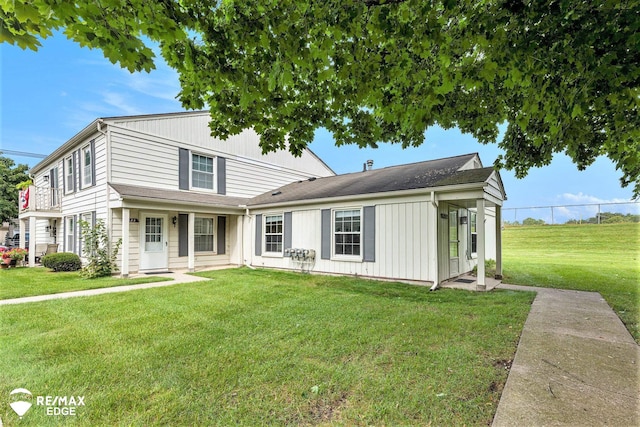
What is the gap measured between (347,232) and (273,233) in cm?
366

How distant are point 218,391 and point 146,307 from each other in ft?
12.2

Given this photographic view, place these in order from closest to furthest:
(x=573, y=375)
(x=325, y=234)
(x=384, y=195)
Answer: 1. (x=573, y=375)
2. (x=384, y=195)
3. (x=325, y=234)

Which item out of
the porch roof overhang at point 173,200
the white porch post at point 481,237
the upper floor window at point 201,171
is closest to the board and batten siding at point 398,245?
the white porch post at point 481,237

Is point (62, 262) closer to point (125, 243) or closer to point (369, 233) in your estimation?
Answer: point (125, 243)

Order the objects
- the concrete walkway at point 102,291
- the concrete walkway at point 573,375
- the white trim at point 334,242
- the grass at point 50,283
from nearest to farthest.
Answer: the concrete walkway at point 573,375 < the concrete walkway at point 102,291 < the grass at point 50,283 < the white trim at point 334,242

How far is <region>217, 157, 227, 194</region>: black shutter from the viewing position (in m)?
12.7

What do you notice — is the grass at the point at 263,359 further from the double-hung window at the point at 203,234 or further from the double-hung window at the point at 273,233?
the double-hung window at the point at 203,234

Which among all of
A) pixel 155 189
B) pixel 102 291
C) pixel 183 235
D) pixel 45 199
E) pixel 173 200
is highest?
pixel 155 189

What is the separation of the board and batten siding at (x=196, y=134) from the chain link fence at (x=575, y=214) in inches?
848

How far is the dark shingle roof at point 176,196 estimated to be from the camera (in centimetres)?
931

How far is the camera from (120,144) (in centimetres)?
994

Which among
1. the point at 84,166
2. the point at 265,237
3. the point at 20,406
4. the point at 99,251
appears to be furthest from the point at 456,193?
the point at 84,166

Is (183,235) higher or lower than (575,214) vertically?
lower

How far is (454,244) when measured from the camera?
29.2 feet
